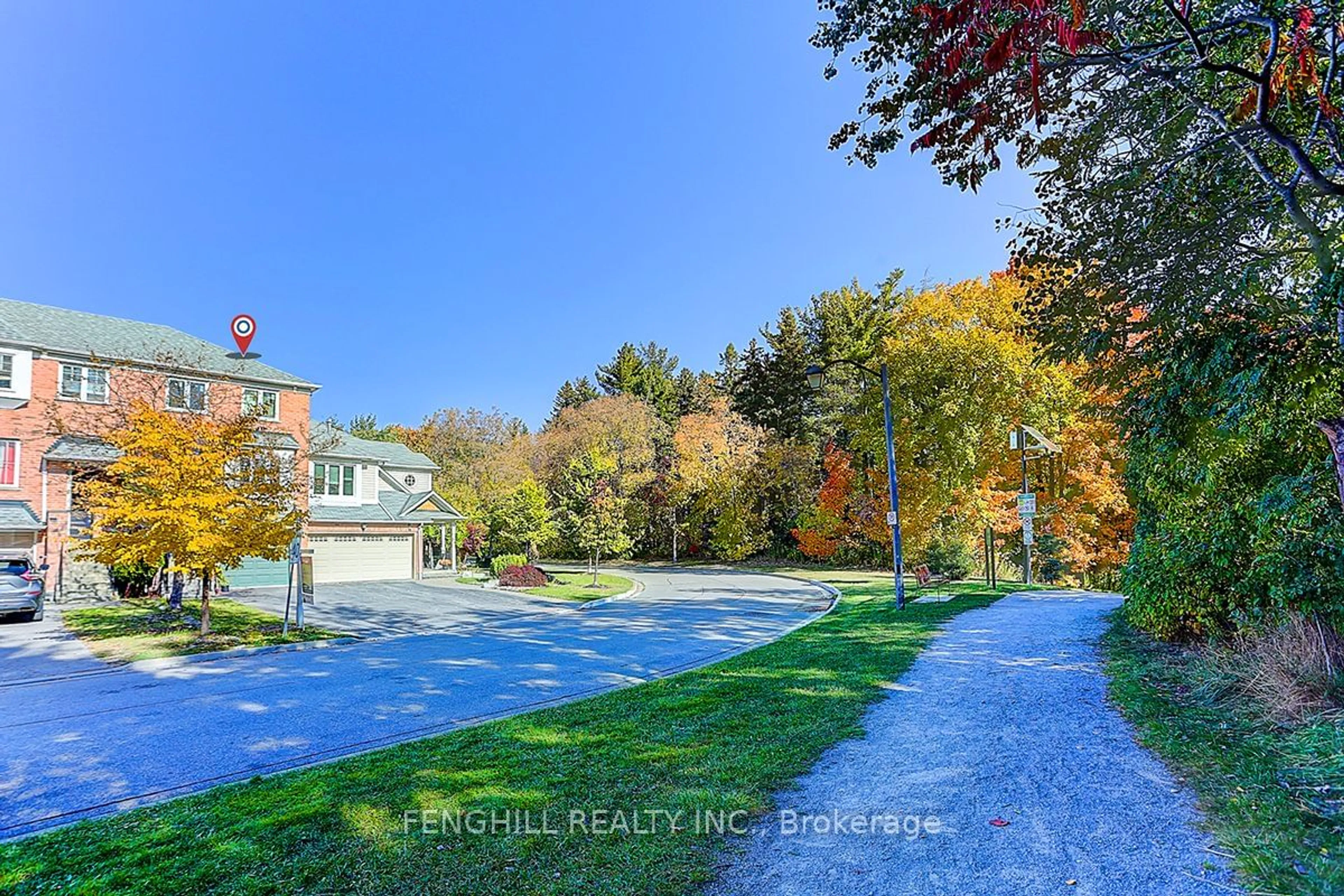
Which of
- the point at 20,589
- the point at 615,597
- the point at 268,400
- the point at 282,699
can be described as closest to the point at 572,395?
the point at 268,400

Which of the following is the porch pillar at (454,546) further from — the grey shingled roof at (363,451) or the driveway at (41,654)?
the driveway at (41,654)

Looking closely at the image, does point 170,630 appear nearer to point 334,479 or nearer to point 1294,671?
point 334,479

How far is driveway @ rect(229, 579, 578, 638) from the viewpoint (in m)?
15.1

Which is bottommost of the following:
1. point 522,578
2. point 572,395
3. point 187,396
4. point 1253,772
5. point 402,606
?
point 402,606

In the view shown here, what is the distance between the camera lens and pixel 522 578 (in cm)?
2405

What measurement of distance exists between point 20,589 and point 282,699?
1257cm

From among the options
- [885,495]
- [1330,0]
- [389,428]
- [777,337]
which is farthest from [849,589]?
[389,428]

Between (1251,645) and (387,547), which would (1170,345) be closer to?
(1251,645)

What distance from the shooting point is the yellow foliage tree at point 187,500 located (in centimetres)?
1201

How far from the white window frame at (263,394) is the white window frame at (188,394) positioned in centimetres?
301

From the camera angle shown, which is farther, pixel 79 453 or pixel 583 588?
pixel 583 588

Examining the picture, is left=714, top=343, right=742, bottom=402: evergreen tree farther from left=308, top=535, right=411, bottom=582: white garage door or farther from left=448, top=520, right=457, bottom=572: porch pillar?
left=308, top=535, right=411, bottom=582: white garage door

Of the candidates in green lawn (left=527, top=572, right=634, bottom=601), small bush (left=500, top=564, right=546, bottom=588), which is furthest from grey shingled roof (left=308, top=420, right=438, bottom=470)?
green lawn (left=527, top=572, right=634, bottom=601)


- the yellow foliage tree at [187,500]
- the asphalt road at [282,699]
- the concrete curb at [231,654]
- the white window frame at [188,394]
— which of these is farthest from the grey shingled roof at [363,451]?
the asphalt road at [282,699]
